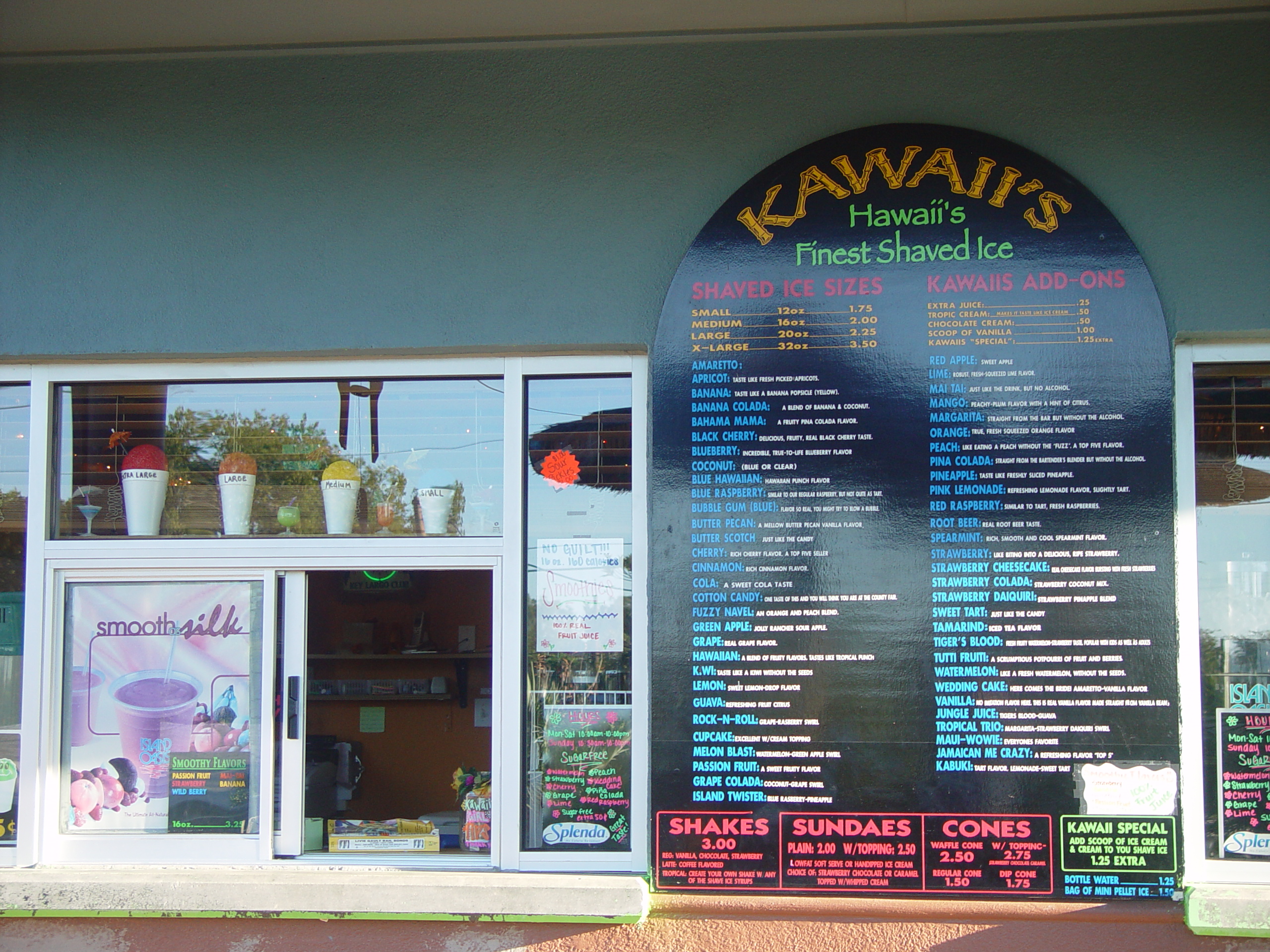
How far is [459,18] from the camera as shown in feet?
12.6

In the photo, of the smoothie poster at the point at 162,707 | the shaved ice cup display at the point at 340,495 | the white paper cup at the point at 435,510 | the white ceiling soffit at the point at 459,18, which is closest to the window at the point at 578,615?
the white paper cup at the point at 435,510

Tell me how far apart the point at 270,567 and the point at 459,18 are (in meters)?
2.32

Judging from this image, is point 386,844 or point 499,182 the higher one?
point 499,182

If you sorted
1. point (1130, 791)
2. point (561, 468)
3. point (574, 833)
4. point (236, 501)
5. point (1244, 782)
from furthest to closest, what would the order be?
point (236, 501) → point (561, 468) → point (574, 833) → point (1244, 782) → point (1130, 791)

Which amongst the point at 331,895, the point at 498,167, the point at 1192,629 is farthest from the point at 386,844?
the point at 1192,629

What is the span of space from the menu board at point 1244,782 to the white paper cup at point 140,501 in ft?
14.0

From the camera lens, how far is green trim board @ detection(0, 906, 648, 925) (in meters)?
3.56

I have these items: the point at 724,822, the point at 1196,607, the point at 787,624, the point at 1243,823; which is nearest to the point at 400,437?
the point at 787,624

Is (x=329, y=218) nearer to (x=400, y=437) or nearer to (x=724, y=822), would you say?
(x=400, y=437)

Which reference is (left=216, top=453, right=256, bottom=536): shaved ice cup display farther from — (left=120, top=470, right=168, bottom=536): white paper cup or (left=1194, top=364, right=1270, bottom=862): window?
(left=1194, top=364, right=1270, bottom=862): window

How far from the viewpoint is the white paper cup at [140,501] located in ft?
13.2

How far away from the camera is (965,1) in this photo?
145 inches

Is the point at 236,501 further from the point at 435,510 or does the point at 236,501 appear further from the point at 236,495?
the point at 435,510

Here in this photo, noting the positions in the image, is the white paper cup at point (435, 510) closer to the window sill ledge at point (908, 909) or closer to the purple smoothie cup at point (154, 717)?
the purple smoothie cup at point (154, 717)
